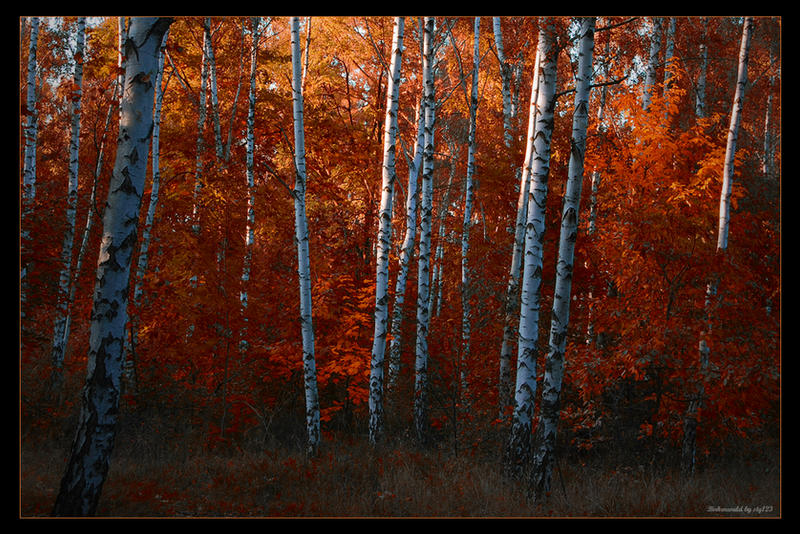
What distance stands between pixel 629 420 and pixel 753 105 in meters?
12.7

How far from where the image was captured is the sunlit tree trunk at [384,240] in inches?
369

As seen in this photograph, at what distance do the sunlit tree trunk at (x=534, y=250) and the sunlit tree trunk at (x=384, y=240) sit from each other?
2.97 m

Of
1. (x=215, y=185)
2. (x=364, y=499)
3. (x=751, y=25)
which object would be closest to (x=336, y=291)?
(x=215, y=185)

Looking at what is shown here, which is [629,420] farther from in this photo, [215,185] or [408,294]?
[215,185]

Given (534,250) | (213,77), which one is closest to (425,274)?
(534,250)

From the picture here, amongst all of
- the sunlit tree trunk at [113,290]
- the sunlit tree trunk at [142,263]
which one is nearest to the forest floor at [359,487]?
the sunlit tree trunk at [113,290]

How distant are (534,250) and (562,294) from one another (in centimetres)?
66

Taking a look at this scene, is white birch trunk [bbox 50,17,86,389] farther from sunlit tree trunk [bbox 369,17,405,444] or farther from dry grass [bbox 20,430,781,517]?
sunlit tree trunk [bbox 369,17,405,444]

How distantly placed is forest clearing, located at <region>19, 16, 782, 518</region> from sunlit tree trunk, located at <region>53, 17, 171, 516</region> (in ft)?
0.07

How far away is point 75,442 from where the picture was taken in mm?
5031

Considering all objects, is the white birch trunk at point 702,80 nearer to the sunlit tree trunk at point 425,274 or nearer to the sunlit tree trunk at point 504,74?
the sunlit tree trunk at point 504,74

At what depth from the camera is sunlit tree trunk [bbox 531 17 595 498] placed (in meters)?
6.84
